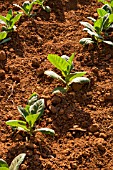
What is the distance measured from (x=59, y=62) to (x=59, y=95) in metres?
0.26

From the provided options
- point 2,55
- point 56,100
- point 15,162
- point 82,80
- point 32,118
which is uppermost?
point 2,55

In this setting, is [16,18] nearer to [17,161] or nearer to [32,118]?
[32,118]

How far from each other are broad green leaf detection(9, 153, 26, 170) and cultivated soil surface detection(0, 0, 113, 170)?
10 cm

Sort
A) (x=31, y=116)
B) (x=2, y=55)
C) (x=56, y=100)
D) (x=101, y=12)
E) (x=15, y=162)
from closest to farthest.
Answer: (x=15, y=162)
(x=31, y=116)
(x=56, y=100)
(x=2, y=55)
(x=101, y=12)

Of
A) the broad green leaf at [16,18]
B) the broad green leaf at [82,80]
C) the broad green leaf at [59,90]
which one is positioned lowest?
the broad green leaf at [59,90]

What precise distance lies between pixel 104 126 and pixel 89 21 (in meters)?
1.28

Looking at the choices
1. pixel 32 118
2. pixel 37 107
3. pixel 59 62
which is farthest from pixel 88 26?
pixel 32 118

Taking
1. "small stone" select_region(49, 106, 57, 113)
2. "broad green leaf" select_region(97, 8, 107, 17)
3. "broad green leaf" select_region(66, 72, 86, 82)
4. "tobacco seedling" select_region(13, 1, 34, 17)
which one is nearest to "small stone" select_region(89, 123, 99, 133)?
"small stone" select_region(49, 106, 57, 113)

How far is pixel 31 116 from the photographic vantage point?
104 inches

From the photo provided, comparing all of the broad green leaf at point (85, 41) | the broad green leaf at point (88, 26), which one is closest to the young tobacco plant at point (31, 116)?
the broad green leaf at point (85, 41)

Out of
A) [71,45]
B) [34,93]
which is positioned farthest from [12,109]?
[71,45]

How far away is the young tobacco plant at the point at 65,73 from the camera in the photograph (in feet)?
9.90

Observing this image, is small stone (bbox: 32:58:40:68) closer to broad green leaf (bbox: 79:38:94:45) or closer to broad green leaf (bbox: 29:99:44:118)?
broad green leaf (bbox: 79:38:94:45)

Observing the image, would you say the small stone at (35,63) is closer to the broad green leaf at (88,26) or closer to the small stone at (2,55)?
the small stone at (2,55)
